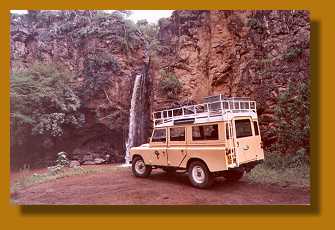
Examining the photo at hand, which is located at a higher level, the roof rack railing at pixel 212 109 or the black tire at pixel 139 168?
the roof rack railing at pixel 212 109

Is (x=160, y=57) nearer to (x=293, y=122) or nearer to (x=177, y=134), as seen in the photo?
(x=177, y=134)

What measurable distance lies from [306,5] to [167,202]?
4.19 m

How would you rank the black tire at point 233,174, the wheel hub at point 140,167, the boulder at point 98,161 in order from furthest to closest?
the wheel hub at point 140,167 → the boulder at point 98,161 → the black tire at point 233,174

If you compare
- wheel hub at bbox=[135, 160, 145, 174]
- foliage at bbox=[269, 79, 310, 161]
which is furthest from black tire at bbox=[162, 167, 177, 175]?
foliage at bbox=[269, 79, 310, 161]

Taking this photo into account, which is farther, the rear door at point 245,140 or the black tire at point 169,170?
the black tire at point 169,170

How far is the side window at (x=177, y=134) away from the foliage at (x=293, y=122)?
1588 mm

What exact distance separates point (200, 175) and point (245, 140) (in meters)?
1.00

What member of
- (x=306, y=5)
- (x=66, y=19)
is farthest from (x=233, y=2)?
(x=66, y=19)

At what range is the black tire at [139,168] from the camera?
685 centimetres

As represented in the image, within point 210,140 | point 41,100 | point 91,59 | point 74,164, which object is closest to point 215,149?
point 210,140

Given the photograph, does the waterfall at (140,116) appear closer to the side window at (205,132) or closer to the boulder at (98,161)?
the boulder at (98,161)

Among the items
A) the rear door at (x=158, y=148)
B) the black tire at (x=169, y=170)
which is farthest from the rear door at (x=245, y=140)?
the rear door at (x=158, y=148)

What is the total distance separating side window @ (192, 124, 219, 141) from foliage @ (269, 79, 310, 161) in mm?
1076

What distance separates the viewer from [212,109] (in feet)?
20.1
